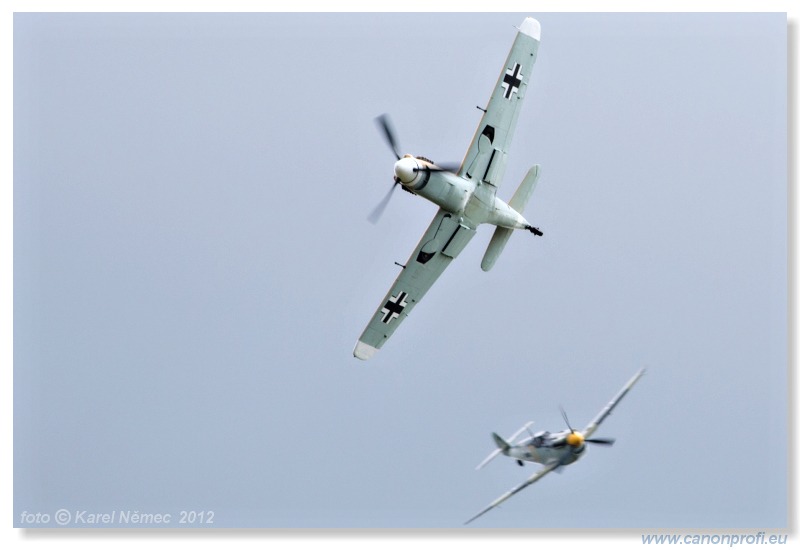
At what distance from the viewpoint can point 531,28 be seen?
20.7 metres

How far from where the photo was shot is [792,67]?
66.1ft

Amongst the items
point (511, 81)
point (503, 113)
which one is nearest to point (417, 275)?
point (503, 113)

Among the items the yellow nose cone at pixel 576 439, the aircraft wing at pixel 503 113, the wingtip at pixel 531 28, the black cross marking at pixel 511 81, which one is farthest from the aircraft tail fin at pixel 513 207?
the yellow nose cone at pixel 576 439

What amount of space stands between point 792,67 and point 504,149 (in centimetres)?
448

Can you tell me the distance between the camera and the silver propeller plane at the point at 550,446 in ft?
73.4

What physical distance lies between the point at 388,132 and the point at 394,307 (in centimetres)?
406

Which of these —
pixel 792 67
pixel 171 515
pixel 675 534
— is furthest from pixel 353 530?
pixel 792 67

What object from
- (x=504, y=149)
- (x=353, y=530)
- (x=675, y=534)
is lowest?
(x=353, y=530)

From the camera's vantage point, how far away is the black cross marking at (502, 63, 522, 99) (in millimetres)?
20812

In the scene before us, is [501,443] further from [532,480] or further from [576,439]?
[576,439]

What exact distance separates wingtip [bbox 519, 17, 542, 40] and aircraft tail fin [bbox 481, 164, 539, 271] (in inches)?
80.3

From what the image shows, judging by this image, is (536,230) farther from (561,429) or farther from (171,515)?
(171,515)

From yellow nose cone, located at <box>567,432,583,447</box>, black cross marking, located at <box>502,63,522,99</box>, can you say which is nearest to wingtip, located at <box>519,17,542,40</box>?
black cross marking, located at <box>502,63,522,99</box>

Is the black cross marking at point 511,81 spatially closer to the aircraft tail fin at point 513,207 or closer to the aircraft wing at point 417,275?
the aircraft tail fin at point 513,207
